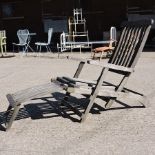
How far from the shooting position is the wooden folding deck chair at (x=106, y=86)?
6336 millimetres

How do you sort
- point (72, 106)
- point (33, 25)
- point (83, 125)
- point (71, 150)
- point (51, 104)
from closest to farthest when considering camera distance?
point (71, 150) < point (83, 125) < point (72, 106) < point (51, 104) < point (33, 25)

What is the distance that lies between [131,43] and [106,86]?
0.72 metres

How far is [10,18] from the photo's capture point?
20.5m

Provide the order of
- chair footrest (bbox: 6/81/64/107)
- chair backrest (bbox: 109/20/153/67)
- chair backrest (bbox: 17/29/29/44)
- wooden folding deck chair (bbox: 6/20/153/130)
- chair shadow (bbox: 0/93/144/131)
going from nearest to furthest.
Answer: chair footrest (bbox: 6/81/64/107) < wooden folding deck chair (bbox: 6/20/153/130) < chair backrest (bbox: 109/20/153/67) < chair shadow (bbox: 0/93/144/131) < chair backrest (bbox: 17/29/29/44)

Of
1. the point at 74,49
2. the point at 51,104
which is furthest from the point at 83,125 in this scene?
the point at 74,49

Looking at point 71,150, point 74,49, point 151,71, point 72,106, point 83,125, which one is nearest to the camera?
point 71,150

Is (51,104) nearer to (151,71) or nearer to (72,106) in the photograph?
(72,106)

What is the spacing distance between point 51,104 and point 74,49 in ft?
31.2

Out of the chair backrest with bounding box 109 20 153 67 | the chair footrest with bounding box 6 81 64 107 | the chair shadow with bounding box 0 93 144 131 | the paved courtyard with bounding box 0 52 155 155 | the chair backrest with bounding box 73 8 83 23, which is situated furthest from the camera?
the chair backrest with bounding box 73 8 83 23

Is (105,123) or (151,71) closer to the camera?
(105,123)

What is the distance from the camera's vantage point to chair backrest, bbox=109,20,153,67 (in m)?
6.74

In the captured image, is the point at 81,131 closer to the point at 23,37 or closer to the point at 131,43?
the point at 131,43

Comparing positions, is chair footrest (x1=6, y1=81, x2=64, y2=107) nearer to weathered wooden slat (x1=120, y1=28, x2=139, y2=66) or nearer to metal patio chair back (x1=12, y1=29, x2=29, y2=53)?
weathered wooden slat (x1=120, y1=28, x2=139, y2=66)

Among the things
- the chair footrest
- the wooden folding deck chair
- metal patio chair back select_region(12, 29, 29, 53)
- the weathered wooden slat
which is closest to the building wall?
metal patio chair back select_region(12, 29, 29, 53)
